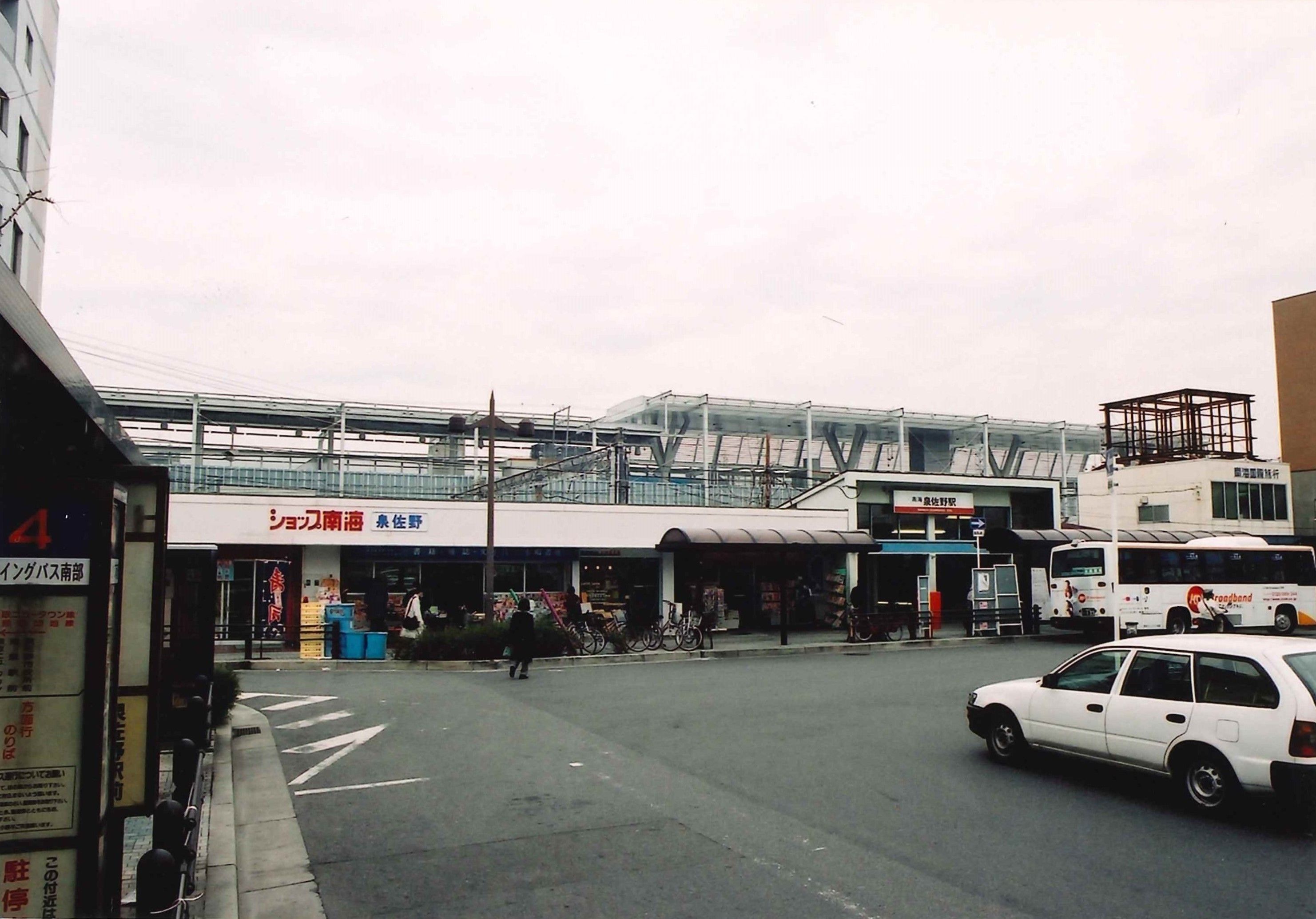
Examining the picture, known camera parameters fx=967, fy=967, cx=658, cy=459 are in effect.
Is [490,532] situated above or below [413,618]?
above

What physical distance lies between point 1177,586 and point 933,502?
9.73 m

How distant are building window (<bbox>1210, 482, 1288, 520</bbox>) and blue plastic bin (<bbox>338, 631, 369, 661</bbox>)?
40124mm

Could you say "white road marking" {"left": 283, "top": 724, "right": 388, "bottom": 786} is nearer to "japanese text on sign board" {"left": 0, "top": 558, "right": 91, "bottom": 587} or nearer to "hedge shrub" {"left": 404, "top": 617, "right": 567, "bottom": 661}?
"japanese text on sign board" {"left": 0, "top": 558, "right": 91, "bottom": 587}

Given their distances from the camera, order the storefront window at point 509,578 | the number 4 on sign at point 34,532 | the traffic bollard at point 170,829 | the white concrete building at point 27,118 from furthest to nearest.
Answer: the white concrete building at point 27,118, the storefront window at point 509,578, the traffic bollard at point 170,829, the number 4 on sign at point 34,532

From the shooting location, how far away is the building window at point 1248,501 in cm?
4619

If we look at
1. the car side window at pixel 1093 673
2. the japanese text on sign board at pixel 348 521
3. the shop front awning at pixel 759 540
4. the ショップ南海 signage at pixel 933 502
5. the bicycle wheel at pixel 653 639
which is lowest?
the bicycle wheel at pixel 653 639

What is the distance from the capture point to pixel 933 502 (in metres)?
36.8

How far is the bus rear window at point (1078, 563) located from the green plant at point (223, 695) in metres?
23.6

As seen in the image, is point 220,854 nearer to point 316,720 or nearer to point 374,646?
point 316,720

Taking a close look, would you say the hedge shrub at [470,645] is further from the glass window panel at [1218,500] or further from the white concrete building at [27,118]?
the glass window panel at [1218,500]

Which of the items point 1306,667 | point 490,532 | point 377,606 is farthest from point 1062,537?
point 1306,667

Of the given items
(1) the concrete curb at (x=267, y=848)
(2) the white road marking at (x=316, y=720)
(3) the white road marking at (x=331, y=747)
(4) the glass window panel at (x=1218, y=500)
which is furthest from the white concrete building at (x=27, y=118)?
(4) the glass window panel at (x=1218, y=500)

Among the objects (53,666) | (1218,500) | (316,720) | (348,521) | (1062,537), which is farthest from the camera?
(1218,500)

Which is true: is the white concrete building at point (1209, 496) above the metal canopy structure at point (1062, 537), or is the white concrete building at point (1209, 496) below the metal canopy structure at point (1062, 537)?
above
